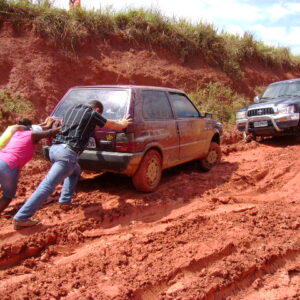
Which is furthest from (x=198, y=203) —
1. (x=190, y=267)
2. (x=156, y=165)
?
(x=190, y=267)

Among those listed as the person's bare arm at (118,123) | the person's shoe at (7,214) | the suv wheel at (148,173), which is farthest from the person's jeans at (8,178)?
the suv wheel at (148,173)

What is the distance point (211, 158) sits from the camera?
8.00 meters

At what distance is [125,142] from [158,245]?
1788 mm

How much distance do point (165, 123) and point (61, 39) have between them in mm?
6840

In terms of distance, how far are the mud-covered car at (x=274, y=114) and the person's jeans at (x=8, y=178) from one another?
24.7ft

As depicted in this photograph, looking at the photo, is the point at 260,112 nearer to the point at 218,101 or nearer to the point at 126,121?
the point at 218,101

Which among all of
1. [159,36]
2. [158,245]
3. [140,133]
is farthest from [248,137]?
[158,245]

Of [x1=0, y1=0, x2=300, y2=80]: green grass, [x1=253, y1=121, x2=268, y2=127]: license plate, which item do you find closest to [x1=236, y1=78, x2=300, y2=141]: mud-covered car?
[x1=253, y1=121, x2=268, y2=127]: license plate

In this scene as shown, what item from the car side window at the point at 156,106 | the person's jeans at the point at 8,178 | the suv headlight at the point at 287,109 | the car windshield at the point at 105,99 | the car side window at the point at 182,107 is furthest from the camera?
the suv headlight at the point at 287,109

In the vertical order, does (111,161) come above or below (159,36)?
below

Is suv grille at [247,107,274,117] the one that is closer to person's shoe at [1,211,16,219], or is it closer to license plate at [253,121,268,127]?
license plate at [253,121,268,127]

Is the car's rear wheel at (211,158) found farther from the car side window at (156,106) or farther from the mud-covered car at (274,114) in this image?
the mud-covered car at (274,114)

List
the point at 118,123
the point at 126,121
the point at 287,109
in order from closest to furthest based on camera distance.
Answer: the point at 118,123
the point at 126,121
the point at 287,109

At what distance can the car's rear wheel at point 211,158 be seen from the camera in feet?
25.4
